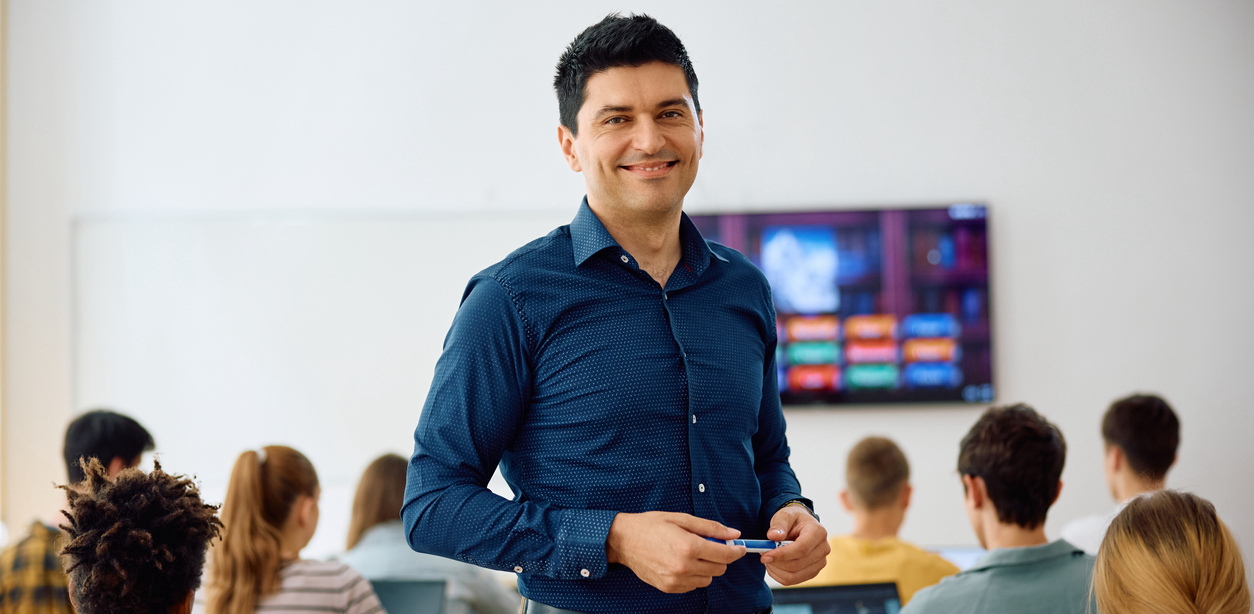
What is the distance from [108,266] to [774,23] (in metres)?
3.16

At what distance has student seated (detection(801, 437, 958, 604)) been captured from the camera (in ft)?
7.29

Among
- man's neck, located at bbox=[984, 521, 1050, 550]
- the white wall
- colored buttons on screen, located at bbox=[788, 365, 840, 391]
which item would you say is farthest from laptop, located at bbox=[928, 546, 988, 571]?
man's neck, located at bbox=[984, 521, 1050, 550]

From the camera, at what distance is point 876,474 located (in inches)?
97.3

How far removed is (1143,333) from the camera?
12.9 feet

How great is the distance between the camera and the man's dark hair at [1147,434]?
260 centimetres

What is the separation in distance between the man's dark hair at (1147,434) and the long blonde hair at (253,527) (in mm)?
2247

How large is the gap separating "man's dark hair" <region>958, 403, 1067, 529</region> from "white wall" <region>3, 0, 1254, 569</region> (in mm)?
2087

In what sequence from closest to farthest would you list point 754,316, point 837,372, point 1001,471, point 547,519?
point 547,519, point 754,316, point 1001,471, point 837,372

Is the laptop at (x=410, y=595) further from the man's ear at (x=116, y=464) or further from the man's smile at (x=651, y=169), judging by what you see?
the man's smile at (x=651, y=169)

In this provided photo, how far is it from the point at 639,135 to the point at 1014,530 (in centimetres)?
119

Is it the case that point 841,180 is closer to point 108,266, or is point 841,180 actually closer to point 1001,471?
point 1001,471

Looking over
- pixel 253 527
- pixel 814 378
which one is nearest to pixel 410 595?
pixel 253 527

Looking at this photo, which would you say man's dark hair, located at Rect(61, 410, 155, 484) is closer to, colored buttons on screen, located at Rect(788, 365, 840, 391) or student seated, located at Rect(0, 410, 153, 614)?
student seated, located at Rect(0, 410, 153, 614)

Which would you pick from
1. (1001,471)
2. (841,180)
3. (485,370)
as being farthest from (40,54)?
(1001,471)
